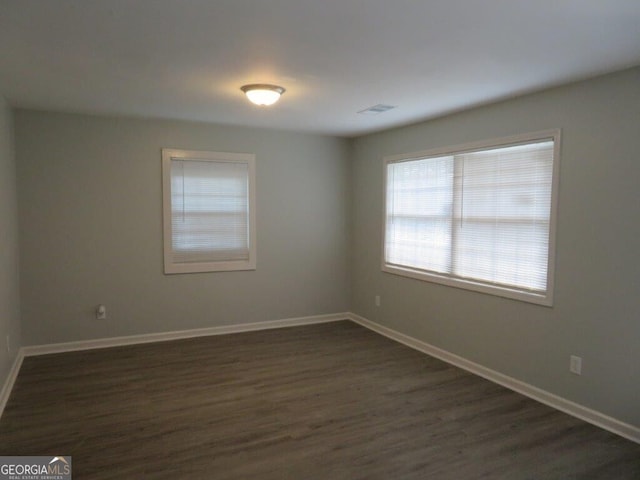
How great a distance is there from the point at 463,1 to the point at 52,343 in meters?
4.72

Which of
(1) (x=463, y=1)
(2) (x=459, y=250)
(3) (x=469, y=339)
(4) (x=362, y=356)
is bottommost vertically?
(4) (x=362, y=356)

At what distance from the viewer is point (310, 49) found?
2.59 meters

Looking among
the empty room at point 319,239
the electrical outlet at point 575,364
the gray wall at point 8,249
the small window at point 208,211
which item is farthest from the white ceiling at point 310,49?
the electrical outlet at point 575,364

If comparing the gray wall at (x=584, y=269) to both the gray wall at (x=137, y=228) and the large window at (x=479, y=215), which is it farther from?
the gray wall at (x=137, y=228)

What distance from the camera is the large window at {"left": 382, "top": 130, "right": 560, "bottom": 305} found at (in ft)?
11.3

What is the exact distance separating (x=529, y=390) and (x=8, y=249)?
14.7 ft

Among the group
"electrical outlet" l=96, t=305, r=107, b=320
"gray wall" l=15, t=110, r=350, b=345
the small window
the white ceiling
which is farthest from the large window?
"electrical outlet" l=96, t=305, r=107, b=320

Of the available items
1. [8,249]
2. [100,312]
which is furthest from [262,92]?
[100,312]

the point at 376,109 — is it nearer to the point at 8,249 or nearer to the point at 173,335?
the point at 173,335

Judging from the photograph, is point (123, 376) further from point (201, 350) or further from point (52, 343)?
point (52, 343)

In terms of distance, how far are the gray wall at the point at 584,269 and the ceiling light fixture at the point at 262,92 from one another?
1.86 m

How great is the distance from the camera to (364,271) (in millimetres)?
5746

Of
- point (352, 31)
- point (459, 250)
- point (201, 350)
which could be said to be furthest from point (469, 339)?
point (352, 31)

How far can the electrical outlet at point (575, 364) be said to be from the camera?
3.19 m
